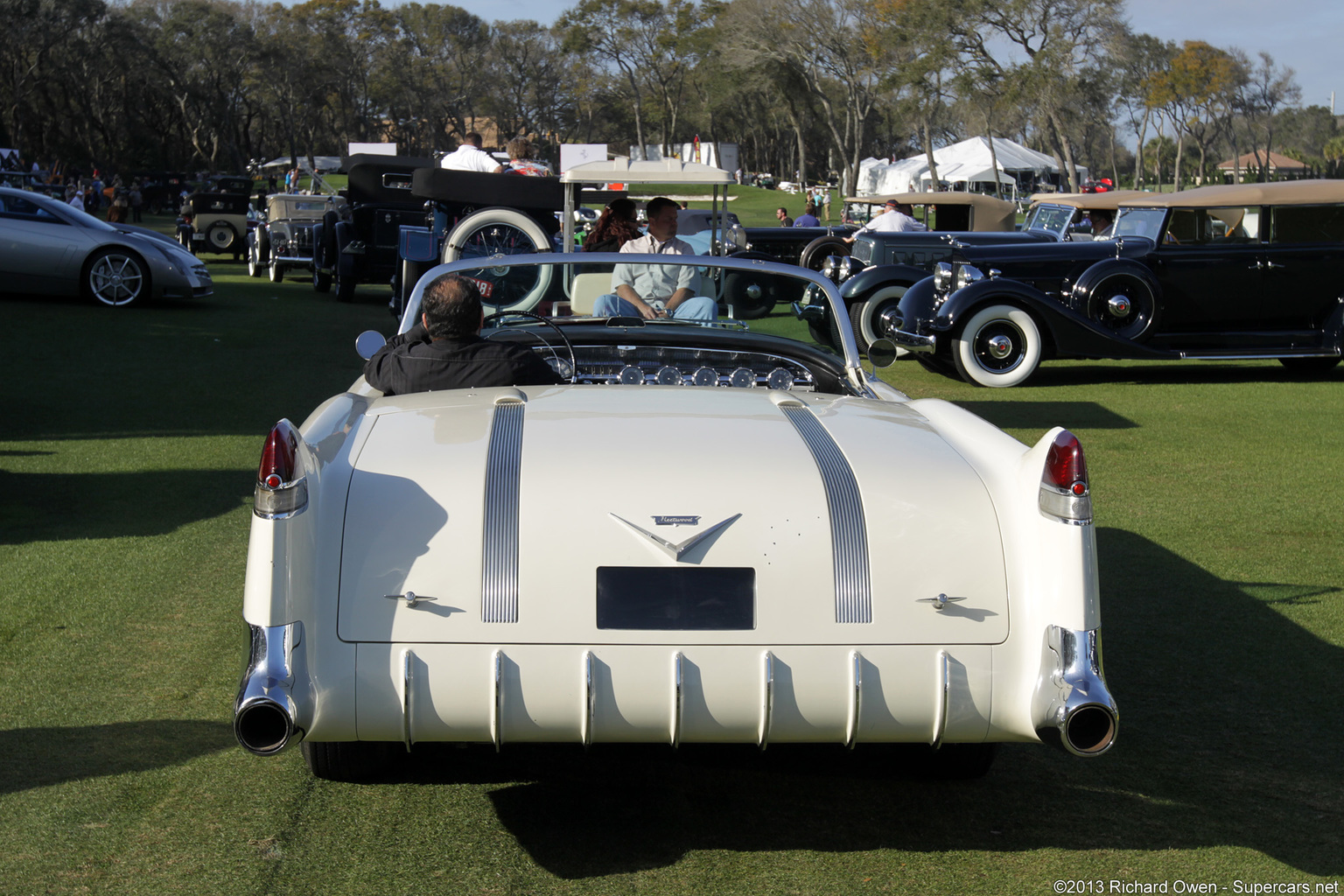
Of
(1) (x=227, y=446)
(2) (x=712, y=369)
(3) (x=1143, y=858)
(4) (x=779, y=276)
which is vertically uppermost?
(4) (x=779, y=276)

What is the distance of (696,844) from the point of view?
308 cm

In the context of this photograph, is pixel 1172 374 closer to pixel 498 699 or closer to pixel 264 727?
pixel 498 699

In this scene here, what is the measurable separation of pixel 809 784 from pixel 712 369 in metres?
1.65

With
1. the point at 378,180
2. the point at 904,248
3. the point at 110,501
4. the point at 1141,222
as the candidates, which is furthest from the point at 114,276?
the point at 1141,222

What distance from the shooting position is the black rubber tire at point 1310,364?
42.8ft

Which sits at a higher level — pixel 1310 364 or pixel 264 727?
pixel 1310 364

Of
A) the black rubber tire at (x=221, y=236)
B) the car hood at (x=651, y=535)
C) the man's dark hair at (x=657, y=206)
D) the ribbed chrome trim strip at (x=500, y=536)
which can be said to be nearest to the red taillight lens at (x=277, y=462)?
the car hood at (x=651, y=535)

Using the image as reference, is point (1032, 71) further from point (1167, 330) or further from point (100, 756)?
point (100, 756)

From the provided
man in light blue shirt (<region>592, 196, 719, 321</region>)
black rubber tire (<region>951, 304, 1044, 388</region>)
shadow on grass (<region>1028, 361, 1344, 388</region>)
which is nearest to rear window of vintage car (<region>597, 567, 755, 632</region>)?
man in light blue shirt (<region>592, 196, 719, 321</region>)

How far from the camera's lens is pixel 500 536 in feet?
9.11

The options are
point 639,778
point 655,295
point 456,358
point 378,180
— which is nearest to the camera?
point 639,778

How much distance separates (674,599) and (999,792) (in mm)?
1318

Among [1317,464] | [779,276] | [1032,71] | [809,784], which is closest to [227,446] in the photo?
[779,276]

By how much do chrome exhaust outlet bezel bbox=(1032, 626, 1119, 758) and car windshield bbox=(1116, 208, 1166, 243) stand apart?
11004 mm
